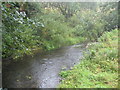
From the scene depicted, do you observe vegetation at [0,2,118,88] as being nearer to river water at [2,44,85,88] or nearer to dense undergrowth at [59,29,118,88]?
dense undergrowth at [59,29,118,88]

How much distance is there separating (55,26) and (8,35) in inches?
411

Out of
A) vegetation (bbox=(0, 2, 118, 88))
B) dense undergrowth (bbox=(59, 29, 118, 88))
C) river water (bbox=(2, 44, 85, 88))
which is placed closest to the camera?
vegetation (bbox=(0, 2, 118, 88))

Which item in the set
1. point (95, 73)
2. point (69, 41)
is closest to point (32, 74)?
point (95, 73)

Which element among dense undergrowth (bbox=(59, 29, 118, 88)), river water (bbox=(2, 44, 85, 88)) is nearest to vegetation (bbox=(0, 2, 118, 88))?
dense undergrowth (bbox=(59, 29, 118, 88))

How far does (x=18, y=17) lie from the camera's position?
11.6ft

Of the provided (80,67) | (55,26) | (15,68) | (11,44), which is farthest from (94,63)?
(55,26)

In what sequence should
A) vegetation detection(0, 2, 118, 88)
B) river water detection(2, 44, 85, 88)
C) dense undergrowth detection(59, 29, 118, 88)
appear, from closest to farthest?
1. vegetation detection(0, 2, 118, 88)
2. dense undergrowth detection(59, 29, 118, 88)
3. river water detection(2, 44, 85, 88)

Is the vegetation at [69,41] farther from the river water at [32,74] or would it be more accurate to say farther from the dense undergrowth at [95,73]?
the river water at [32,74]

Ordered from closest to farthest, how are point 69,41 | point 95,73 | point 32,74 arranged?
point 95,73 → point 32,74 → point 69,41

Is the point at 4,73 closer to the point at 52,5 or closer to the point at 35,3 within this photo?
the point at 35,3

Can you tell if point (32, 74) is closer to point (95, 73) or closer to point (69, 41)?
point (95, 73)

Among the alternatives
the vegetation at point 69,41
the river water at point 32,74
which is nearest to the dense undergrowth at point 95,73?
the vegetation at point 69,41

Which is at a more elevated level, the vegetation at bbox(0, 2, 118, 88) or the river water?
the vegetation at bbox(0, 2, 118, 88)

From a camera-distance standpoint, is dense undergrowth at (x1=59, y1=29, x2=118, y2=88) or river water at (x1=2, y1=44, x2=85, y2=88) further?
river water at (x1=2, y1=44, x2=85, y2=88)
